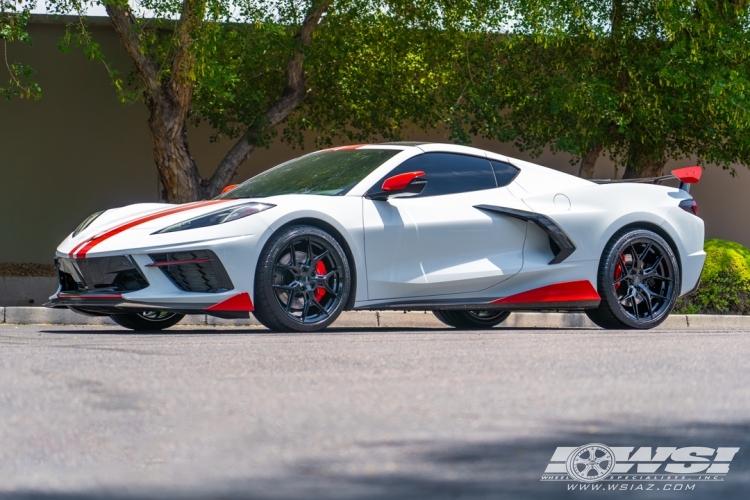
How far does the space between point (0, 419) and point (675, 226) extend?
6.21 m

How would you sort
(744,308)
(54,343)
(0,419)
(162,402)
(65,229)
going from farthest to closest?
(65,229) < (744,308) < (54,343) < (162,402) < (0,419)

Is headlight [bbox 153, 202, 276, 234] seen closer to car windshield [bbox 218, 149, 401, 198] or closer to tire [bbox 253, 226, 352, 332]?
tire [bbox 253, 226, 352, 332]

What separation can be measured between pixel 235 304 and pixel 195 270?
0.33 m

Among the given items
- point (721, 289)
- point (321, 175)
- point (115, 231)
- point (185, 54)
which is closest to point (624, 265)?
point (321, 175)

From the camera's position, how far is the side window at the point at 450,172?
26.9 feet

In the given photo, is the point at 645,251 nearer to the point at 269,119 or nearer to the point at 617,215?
the point at 617,215

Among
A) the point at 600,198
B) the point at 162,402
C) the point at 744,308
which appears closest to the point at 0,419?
the point at 162,402

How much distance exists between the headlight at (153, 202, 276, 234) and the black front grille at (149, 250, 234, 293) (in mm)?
194

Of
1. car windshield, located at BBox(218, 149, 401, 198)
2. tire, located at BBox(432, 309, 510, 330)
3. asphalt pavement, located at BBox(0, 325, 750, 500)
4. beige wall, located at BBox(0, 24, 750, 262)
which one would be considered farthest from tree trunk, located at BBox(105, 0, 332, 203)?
asphalt pavement, located at BBox(0, 325, 750, 500)

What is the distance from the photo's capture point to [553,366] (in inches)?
207

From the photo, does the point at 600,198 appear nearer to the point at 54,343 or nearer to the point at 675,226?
the point at 675,226

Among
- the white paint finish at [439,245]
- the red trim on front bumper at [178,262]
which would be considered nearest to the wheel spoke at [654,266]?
the white paint finish at [439,245]

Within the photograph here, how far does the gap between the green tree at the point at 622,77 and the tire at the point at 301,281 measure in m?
7.06

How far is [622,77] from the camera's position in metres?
15.8
